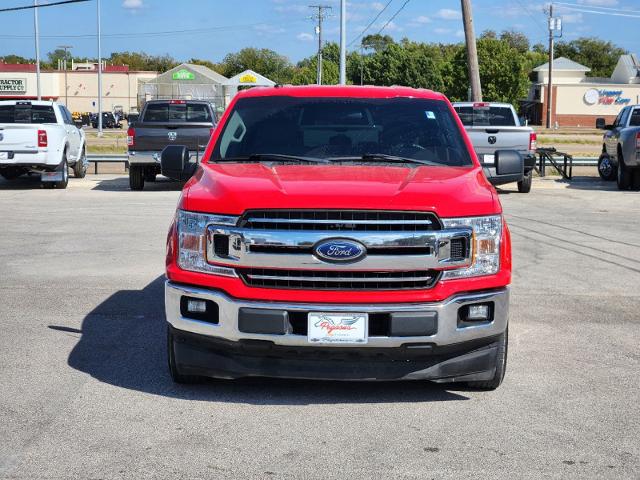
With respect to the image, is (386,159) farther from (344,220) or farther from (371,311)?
(371,311)

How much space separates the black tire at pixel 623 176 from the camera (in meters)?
21.5

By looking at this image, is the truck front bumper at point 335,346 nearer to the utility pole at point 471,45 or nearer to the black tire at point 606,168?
the black tire at point 606,168

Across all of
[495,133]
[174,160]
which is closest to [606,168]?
[495,133]

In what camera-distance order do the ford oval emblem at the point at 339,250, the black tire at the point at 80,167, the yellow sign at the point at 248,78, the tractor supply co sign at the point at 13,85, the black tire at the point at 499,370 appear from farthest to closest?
the tractor supply co sign at the point at 13,85 → the yellow sign at the point at 248,78 → the black tire at the point at 80,167 → the black tire at the point at 499,370 → the ford oval emblem at the point at 339,250

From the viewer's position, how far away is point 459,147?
6.73 metres

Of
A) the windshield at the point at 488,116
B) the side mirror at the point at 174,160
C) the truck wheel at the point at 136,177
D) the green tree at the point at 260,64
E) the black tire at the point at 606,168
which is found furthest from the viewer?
the green tree at the point at 260,64

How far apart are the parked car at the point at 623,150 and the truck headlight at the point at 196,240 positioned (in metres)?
16.7

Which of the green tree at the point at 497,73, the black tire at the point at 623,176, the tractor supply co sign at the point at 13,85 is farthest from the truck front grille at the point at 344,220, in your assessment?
the tractor supply co sign at the point at 13,85

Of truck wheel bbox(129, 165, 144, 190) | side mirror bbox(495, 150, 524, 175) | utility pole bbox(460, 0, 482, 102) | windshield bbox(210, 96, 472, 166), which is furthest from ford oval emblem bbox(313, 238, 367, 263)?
utility pole bbox(460, 0, 482, 102)

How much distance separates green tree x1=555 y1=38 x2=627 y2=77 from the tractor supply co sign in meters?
83.9

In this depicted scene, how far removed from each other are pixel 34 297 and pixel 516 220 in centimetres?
924

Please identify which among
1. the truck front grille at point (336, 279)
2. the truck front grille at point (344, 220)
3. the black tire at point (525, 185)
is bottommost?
the black tire at point (525, 185)

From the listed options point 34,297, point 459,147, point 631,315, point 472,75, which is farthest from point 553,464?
point 472,75

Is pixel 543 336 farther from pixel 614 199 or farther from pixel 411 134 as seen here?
pixel 614 199
